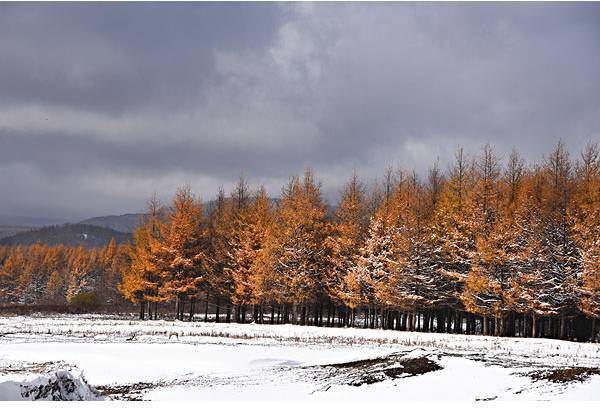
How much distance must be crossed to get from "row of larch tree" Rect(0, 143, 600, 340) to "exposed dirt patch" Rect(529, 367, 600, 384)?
21440 mm

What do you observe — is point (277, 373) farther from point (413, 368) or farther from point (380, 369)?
point (413, 368)

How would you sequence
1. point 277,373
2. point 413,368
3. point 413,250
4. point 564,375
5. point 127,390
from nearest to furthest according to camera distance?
point 564,375
point 127,390
point 413,368
point 277,373
point 413,250

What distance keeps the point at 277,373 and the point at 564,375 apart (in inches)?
335

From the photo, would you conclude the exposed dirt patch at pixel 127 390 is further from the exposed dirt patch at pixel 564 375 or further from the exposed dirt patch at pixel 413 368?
the exposed dirt patch at pixel 564 375

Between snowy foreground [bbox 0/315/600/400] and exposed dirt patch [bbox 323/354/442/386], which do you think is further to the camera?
exposed dirt patch [bbox 323/354/442/386]

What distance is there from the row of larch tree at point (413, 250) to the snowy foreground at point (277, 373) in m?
10.7

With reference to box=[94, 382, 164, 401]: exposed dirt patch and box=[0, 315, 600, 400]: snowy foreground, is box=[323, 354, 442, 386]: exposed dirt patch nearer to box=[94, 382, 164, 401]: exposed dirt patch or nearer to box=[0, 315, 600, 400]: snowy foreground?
box=[0, 315, 600, 400]: snowy foreground

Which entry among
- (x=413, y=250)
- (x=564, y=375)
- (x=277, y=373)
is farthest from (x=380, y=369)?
(x=413, y=250)

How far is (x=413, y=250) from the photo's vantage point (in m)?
42.6

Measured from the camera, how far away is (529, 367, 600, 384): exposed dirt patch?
14.1 meters

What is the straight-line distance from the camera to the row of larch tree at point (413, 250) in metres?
37.2

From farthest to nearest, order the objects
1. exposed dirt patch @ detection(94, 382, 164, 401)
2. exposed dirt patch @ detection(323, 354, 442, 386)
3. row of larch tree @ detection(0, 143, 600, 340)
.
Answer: row of larch tree @ detection(0, 143, 600, 340) → exposed dirt patch @ detection(323, 354, 442, 386) → exposed dirt patch @ detection(94, 382, 164, 401)

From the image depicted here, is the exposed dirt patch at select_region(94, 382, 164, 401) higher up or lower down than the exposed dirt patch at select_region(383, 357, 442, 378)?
lower down

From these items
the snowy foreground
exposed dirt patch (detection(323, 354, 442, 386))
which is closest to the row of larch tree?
the snowy foreground
